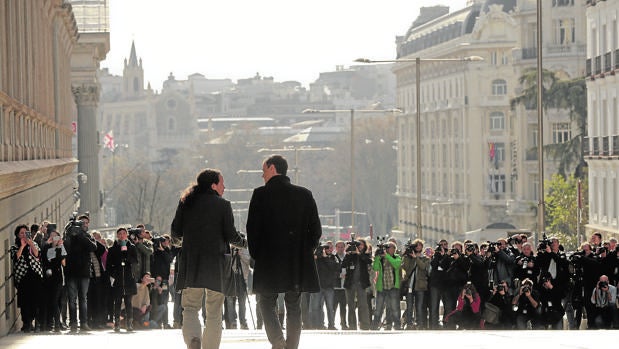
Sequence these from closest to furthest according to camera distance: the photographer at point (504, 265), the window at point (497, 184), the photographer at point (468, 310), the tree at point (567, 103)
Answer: the photographer at point (468, 310)
the photographer at point (504, 265)
the tree at point (567, 103)
the window at point (497, 184)

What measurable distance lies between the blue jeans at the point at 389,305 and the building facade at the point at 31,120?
5870 mm

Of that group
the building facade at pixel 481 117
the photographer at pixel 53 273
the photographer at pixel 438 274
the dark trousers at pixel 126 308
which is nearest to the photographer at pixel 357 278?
the photographer at pixel 438 274

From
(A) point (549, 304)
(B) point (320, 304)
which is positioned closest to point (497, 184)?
(B) point (320, 304)

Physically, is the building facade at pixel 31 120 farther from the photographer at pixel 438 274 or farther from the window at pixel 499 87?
the window at pixel 499 87

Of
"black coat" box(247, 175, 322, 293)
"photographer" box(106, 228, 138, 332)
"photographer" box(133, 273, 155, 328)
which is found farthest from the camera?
"photographer" box(133, 273, 155, 328)

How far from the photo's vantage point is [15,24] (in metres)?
33.4

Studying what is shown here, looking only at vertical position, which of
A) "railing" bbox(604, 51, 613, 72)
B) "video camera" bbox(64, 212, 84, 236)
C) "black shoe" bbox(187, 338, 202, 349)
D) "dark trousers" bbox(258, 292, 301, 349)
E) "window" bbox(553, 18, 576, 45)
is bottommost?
"black shoe" bbox(187, 338, 202, 349)

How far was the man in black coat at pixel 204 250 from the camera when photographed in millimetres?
16984

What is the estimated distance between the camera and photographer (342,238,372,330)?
3080 cm

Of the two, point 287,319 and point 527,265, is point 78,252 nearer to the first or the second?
point 527,265

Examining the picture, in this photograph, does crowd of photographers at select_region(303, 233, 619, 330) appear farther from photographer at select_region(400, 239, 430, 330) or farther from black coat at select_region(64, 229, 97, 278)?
black coat at select_region(64, 229, 97, 278)

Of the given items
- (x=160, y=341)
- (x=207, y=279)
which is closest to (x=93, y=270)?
(x=160, y=341)

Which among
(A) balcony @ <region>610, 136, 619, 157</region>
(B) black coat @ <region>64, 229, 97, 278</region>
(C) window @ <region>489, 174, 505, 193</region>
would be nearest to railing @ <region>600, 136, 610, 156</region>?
(A) balcony @ <region>610, 136, 619, 157</region>

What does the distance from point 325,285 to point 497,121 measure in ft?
332
